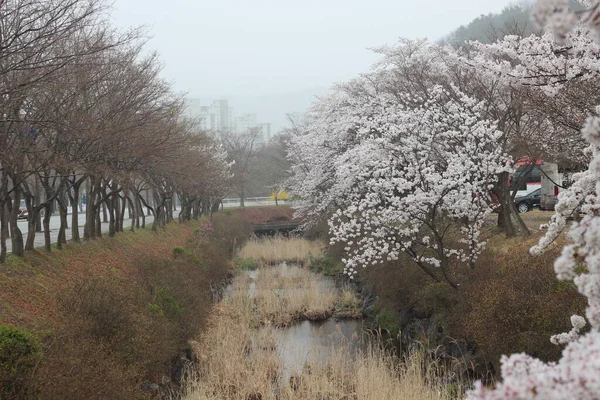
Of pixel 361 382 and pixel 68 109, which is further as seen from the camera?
pixel 68 109

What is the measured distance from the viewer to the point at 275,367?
41.3ft

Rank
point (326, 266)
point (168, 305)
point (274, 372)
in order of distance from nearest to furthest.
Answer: point (274, 372) → point (168, 305) → point (326, 266)

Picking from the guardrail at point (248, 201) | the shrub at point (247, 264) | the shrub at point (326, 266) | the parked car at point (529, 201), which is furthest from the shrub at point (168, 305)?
the guardrail at point (248, 201)

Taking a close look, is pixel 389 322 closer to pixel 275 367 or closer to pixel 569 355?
pixel 275 367

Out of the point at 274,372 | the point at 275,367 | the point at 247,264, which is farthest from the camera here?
the point at 247,264

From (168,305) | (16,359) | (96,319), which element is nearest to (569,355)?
(16,359)

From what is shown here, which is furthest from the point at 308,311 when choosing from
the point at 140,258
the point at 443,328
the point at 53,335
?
the point at 53,335

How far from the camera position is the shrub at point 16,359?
254 inches

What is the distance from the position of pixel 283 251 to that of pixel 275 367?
22152mm

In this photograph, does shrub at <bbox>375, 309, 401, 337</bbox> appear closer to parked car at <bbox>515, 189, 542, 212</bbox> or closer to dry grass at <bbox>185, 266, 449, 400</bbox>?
dry grass at <bbox>185, 266, 449, 400</bbox>

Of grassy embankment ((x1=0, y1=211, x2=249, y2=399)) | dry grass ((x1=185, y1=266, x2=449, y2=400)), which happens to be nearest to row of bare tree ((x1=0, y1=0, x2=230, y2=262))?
grassy embankment ((x1=0, y1=211, x2=249, y2=399))

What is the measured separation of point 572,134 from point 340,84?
16917mm

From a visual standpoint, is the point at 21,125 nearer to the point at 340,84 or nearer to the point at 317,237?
the point at 340,84

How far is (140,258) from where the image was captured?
17062 millimetres
